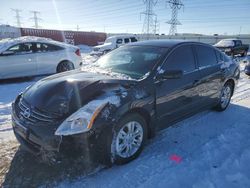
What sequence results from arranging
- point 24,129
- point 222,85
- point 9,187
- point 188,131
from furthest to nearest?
point 222,85 < point 188,131 < point 24,129 < point 9,187

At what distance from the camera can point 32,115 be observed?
2.83m

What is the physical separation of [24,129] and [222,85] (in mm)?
4152

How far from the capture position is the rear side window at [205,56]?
4410 mm

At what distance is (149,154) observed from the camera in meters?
3.41

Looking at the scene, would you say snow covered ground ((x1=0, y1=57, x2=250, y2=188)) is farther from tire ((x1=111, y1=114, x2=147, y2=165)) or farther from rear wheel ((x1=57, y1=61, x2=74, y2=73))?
rear wheel ((x1=57, y1=61, x2=74, y2=73))

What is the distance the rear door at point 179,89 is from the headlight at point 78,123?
1.15m

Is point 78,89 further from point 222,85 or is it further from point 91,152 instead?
point 222,85

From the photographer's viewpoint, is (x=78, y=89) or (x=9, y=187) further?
(x=78, y=89)

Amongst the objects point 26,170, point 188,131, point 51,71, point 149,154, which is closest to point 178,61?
point 188,131

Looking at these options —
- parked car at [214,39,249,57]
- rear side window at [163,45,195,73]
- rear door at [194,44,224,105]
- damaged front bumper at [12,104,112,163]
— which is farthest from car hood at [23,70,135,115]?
parked car at [214,39,249,57]

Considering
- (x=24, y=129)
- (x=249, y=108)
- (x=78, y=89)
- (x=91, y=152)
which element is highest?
(x=78, y=89)

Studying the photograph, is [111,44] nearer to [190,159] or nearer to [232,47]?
[232,47]

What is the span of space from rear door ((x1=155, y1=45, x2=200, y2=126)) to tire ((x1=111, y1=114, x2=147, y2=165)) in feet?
1.39

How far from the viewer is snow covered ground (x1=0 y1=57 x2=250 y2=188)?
2779 mm
